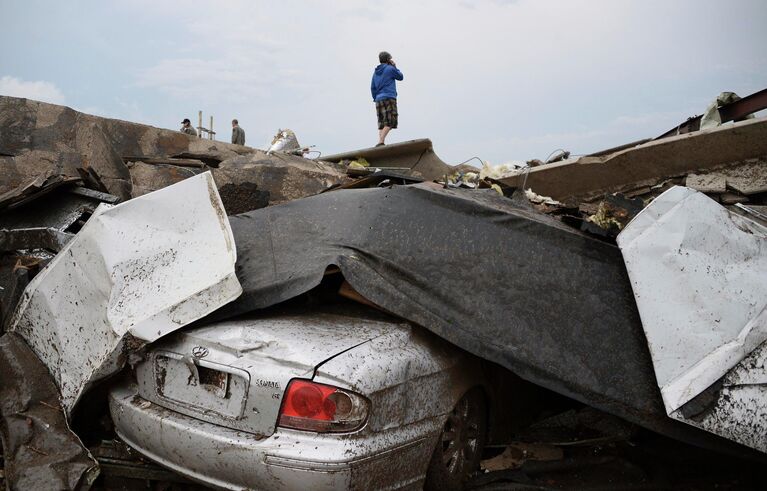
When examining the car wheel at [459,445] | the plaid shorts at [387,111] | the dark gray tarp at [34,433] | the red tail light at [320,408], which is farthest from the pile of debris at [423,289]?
the plaid shorts at [387,111]

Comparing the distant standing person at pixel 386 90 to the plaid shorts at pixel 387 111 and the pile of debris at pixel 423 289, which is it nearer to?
the plaid shorts at pixel 387 111

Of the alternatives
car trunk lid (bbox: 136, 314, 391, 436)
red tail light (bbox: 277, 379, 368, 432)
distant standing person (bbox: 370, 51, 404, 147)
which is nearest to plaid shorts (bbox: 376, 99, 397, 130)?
distant standing person (bbox: 370, 51, 404, 147)

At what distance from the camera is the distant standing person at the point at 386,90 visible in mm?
10500

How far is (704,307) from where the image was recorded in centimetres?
313

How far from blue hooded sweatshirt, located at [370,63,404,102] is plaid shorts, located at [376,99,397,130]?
0.25 ft

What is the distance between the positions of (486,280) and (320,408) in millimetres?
1147

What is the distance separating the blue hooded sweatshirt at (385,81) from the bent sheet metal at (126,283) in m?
7.50

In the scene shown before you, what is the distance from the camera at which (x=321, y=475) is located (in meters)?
2.48

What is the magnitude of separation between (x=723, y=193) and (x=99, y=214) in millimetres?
4874

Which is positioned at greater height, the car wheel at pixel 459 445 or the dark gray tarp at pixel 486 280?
the dark gray tarp at pixel 486 280

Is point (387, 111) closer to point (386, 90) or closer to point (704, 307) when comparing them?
point (386, 90)

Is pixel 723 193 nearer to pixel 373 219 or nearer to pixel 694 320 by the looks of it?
pixel 694 320

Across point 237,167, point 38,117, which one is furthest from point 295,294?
point 38,117

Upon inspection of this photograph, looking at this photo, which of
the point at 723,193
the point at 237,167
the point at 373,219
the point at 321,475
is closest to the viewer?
the point at 321,475
